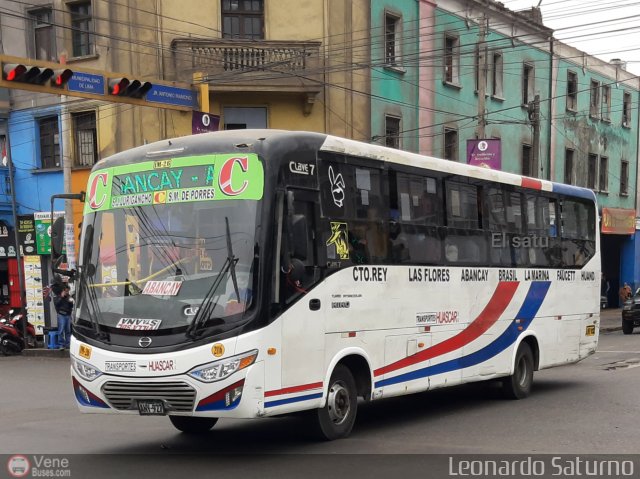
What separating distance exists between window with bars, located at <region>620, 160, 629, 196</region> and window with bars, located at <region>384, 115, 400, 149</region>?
59.4 feet

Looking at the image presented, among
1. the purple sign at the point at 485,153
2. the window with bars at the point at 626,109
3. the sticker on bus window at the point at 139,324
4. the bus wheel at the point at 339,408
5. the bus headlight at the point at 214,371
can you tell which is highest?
the window with bars at the point at 626,109

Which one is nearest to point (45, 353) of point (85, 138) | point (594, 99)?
point (85, 138)

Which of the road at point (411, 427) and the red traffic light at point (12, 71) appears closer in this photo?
the road at point (411, 427)

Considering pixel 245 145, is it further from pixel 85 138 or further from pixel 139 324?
pixel 85 138

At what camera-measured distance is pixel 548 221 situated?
47.4 ft

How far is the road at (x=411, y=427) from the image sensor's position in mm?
9398

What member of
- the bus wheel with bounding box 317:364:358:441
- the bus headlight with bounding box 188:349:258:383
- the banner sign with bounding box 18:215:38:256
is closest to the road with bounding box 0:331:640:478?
the bus wheel with bounding box 317:364:358:441

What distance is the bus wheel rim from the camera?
379 inches

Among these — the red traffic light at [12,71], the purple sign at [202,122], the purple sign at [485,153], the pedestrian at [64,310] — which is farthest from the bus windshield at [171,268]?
the purple sign at [485,153]

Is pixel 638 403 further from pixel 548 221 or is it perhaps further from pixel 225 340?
pixel 225 340

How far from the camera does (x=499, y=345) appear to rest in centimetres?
1299

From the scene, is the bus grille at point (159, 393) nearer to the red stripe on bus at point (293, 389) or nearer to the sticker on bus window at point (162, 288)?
the red stripe on bus at point (293, 389)

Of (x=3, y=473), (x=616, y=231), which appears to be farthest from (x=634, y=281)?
(x=3, y=473)

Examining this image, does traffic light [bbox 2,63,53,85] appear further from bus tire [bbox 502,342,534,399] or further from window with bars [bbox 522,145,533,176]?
window with bars [bbox 522,145,533,176]
